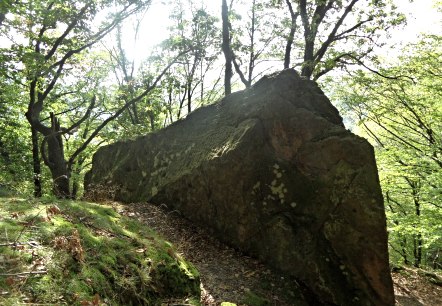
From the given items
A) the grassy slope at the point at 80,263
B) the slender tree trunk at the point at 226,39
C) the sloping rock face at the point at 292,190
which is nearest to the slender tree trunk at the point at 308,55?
the slender tree trunk at the point at 226,39

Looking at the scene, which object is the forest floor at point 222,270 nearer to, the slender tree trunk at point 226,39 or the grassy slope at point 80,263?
the grassy slope at point 80,263

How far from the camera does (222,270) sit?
277 inches

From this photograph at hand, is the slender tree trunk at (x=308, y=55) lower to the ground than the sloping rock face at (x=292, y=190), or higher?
higher

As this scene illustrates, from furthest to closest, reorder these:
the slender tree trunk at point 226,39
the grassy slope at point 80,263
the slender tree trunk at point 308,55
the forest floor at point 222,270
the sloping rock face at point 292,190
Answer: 1. the slender tree trunk at point 226,39
2. the slender tree trunk at point 308,55
3. the sloping rock face at point 292,190
4. the forest floor at point 222,270
5. the grassy slope at point 80,263

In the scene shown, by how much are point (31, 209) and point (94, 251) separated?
132 centimetres

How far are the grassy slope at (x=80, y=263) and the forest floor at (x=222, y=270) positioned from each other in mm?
1499

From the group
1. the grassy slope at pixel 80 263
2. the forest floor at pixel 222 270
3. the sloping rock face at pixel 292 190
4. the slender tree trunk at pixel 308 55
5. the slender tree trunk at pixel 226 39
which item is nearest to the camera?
the grassy slope at pixel 80 263

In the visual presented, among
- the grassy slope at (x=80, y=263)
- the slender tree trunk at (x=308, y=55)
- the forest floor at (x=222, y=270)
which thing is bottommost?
the forest floor at (x=222, y=270)

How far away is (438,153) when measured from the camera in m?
13.0

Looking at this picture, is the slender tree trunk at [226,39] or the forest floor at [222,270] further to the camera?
the slender tree trunk at [226,39]

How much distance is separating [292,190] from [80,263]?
5259 mm

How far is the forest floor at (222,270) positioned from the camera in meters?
6.24

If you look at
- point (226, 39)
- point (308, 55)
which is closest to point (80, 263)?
point (226, 39)

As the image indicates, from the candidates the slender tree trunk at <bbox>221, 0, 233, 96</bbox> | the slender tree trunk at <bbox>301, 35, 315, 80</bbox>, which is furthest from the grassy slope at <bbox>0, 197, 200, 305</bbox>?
the slender tree trunk at <bbox>221, 0, 233, 96</bbox>
